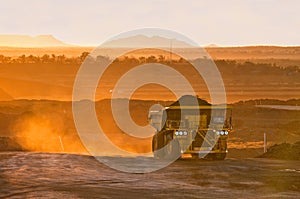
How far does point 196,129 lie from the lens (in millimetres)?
32438

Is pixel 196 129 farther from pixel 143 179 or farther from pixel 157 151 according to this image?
pixel 143 179

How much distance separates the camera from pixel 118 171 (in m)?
26.8

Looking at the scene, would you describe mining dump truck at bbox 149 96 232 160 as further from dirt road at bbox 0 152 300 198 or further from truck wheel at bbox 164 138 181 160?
dirt road at bbox 0 152 300 198

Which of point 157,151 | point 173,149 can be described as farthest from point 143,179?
point 157,151

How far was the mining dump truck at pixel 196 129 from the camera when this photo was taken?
106 feet

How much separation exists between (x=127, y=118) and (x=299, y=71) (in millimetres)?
72013

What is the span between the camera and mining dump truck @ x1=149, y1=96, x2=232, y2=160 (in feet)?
106

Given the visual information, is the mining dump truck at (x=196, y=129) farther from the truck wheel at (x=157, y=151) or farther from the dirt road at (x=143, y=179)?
the truck wheel at (x=157, y=151)

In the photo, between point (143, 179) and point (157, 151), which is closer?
point (143, 179)

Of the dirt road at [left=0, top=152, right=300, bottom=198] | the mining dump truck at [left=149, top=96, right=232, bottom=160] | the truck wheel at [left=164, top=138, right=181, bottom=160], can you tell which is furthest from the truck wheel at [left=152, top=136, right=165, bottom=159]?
the dirt road at [left=0, top=152, right=300, bottom=198]

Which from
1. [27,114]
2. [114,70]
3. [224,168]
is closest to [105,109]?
[27,114]

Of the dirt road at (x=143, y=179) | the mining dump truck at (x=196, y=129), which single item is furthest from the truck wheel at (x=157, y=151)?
the dirt road at (x=143, y=179)

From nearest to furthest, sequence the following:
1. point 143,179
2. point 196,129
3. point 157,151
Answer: point 143,179
point 196,129
point 157,151

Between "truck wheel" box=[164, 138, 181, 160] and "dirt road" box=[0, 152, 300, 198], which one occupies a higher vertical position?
"truck wheel" box=[164, 138, 181, 160]
